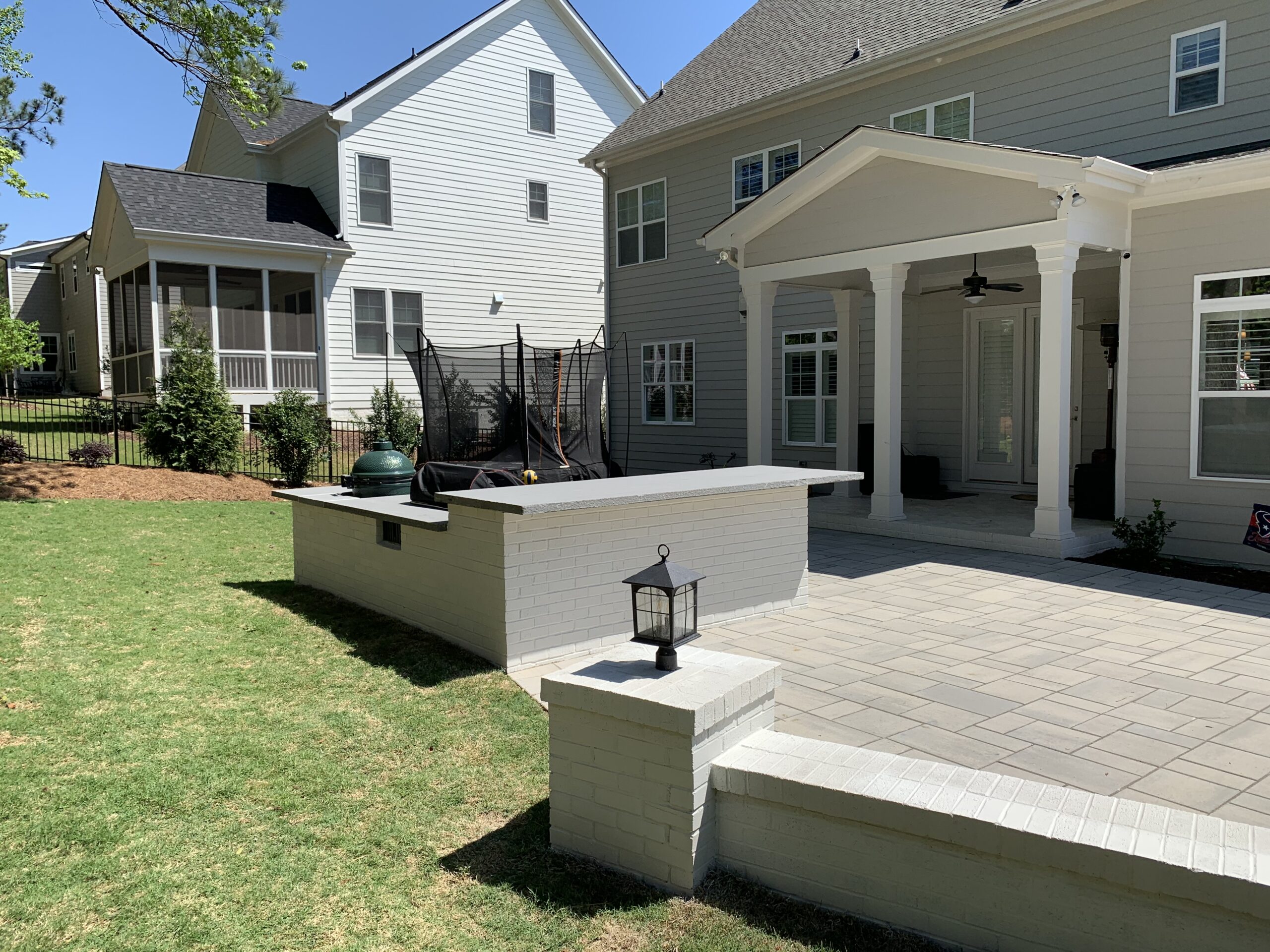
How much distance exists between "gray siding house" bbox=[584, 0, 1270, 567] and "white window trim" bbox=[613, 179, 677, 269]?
5 cm

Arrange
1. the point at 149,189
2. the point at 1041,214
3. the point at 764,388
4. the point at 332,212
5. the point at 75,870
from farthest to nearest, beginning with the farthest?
the point at 332,212, the point at 149,189, the point at 764,388, the point at 1041,214, the point at 75,870

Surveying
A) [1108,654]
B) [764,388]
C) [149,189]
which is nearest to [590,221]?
[149,189]

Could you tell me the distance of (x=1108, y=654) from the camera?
5.65 metres

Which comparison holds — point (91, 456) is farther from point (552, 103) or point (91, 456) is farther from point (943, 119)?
point (552, 103)

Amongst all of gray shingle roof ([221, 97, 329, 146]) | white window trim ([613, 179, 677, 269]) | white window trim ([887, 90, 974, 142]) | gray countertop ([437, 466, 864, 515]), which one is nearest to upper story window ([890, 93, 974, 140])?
white window trim ([887, 90, 974, 142])

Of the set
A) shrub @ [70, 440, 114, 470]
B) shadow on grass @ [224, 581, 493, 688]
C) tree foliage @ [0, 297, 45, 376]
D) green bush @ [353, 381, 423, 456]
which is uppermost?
tree foliage @ [0, 297, 45, 376]

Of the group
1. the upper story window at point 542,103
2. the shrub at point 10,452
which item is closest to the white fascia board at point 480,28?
the upper story window at point 542,103

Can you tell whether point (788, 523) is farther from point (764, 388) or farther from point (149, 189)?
point (149, 189)

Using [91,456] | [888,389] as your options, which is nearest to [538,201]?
[91,456]

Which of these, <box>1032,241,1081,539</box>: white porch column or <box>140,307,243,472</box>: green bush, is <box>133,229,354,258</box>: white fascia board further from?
<box>1032,241,1081,539</box>: white porch column

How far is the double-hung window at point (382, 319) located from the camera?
19641mm

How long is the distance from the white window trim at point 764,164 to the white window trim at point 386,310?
8005 millimetres

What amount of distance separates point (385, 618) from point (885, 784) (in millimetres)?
4541

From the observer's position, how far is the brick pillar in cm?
313
